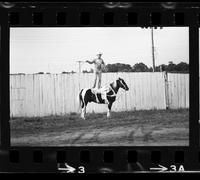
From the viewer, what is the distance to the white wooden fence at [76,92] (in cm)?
837

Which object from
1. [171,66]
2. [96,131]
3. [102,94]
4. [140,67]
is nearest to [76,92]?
[102,94]

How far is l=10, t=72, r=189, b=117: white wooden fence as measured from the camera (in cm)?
837

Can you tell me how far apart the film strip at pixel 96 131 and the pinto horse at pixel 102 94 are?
39cm

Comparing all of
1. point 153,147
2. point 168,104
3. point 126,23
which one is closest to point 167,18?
point 126,23

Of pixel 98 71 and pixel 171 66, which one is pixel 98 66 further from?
pixel 171 66

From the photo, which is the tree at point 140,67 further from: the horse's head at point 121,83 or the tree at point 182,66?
the tree at point 182,66

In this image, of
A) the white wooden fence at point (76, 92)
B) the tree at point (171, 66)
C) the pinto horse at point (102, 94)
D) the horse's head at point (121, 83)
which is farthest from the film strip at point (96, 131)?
the horse's head at point (121, 83)

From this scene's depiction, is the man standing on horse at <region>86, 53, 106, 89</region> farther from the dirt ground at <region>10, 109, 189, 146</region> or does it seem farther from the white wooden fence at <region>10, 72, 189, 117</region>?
the dirt ground at <region>10, 109, 189, 146</region>

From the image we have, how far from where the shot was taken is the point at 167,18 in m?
8.28

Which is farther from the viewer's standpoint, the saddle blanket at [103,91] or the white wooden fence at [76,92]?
the saddle blanket at [103,91]

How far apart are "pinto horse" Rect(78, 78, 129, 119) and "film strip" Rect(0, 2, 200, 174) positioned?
1.26 ft

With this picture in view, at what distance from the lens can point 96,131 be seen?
8477 mm

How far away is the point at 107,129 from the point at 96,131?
6.3 inches

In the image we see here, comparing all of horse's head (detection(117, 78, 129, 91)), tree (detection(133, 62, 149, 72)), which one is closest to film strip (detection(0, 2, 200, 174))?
tree (detection(133, 62, 149, 72))
